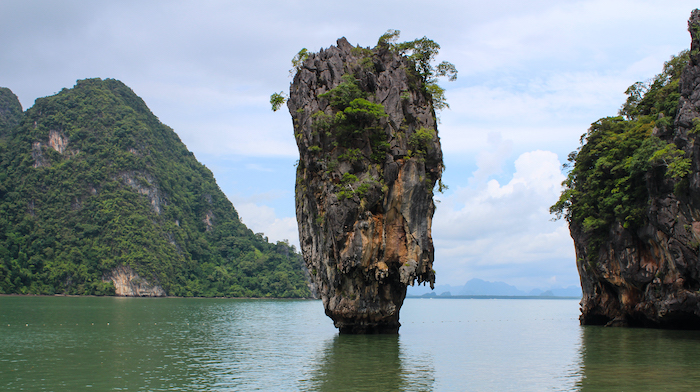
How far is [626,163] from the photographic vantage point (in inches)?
1225

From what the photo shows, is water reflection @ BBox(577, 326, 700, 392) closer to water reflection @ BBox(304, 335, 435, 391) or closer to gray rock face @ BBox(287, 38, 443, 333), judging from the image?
water reflection @ BBox(304, 335, 435, 391)

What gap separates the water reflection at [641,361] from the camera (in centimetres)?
1634

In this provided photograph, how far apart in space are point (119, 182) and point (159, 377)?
123 meters

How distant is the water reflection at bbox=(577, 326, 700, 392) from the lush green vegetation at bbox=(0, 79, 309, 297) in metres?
103

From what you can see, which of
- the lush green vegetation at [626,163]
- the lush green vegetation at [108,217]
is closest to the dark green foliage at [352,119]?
the lush green vegetation at [626,163]

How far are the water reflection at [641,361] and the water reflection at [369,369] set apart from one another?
17.4ft

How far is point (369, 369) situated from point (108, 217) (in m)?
115

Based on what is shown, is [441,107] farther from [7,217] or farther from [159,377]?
[7,217]

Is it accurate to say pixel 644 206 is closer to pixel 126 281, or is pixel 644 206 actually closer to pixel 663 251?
pixel 663 251

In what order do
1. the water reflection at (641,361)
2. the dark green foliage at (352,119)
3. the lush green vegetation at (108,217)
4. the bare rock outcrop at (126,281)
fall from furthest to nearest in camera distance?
the bare rock outcrop at (126,281) < the lush green vegetation at (108,217) < the dark green foliage at (352,119) < the water reflection at (641,361)

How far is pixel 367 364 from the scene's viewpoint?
20.5 meters

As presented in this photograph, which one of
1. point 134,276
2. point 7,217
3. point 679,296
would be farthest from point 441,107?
point 7,217

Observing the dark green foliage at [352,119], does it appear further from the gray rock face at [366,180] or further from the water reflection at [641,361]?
the water reflection at [641,361]

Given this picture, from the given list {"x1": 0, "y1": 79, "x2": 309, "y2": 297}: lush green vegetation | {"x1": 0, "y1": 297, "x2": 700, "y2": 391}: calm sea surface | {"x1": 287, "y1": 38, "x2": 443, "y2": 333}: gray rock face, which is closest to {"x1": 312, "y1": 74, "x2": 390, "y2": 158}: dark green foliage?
{"x1": 287, "y1": 38, "x2": 443, "y2": 333}: gray rock face
